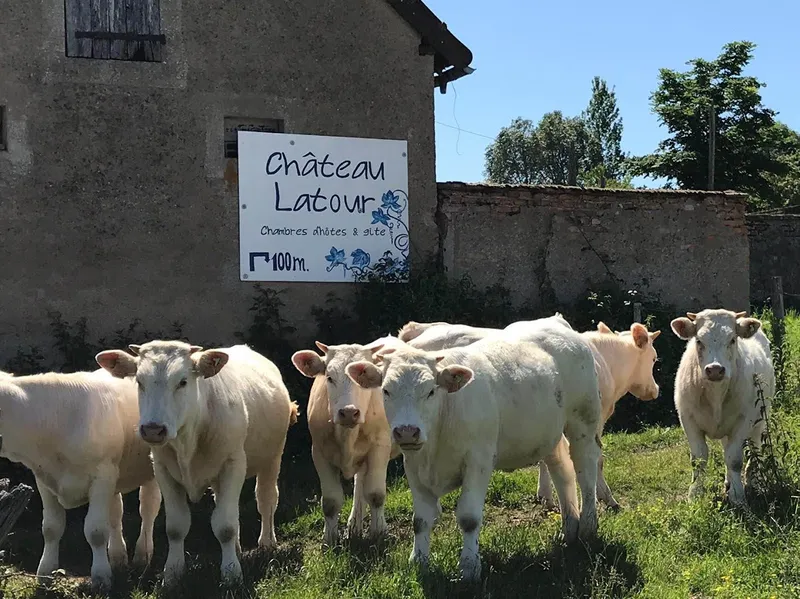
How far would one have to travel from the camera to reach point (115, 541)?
707 centimetres

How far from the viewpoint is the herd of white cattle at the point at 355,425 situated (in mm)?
5793

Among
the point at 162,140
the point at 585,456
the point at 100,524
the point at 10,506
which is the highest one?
the point at 162,140

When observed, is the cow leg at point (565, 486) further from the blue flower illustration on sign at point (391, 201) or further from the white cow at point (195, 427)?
the blue flower illustration on sign at point (391, 201)

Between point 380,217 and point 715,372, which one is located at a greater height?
point 380,217

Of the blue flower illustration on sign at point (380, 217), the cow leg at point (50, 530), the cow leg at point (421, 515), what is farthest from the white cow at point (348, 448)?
the blue flower illustration on sign at point (380, 217)

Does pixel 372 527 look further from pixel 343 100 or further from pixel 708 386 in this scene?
pixel 343 100

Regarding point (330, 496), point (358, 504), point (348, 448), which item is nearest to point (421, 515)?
point (348, 448)

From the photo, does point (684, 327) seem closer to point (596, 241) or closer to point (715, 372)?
point (715, 372)

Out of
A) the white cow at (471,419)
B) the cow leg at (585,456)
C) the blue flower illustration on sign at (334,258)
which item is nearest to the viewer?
the white cow at (471,419)

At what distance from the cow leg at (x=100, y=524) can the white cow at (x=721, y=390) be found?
15.2 feet

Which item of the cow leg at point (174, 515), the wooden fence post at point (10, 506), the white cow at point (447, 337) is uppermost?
the white cow at point (447, 337)

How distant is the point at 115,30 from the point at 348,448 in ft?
21.6

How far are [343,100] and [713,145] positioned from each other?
2351 cm

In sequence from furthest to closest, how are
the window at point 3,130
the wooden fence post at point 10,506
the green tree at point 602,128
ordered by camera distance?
1. the green tree at point 602,128
2. the window at point 3,130
3. the wooden fence post at point 10,506
